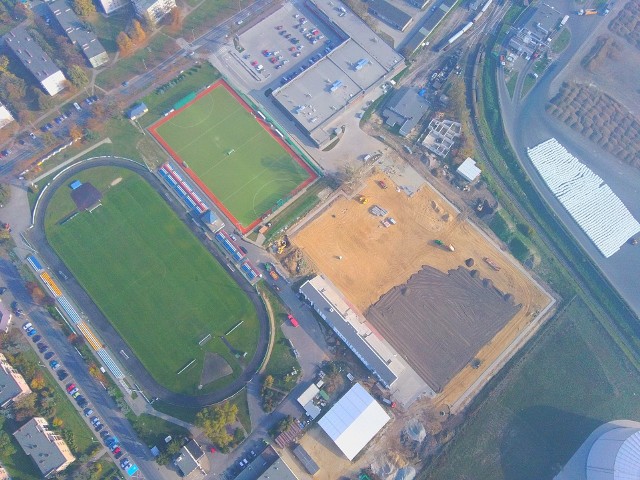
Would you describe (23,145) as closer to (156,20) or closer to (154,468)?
(156,20)

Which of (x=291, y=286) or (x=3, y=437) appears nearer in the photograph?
(x=3, y=437)

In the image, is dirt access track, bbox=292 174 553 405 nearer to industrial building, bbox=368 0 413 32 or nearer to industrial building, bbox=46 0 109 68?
industrial building, bbox=368 0 413 32

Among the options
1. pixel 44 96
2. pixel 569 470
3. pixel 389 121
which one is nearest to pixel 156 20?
pixel 44 96

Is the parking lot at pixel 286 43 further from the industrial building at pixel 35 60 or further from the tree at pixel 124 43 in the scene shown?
the industrial building at pixel 35 60

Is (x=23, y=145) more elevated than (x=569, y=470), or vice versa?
(x=23, y=145)

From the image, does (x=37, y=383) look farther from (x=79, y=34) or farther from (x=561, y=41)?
(x=561, y=41)

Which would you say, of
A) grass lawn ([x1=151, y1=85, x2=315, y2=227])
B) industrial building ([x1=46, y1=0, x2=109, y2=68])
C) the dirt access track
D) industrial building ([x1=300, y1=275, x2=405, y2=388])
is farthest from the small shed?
industrial building ([x1=300, y1=275, x2=405, y2=388])
